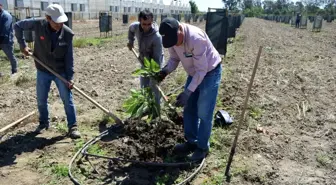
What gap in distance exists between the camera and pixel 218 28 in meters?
11.1

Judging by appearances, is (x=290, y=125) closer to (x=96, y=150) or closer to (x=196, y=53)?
(x=196, y=53)

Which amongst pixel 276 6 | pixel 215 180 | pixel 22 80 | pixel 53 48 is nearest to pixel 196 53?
pixel 215 180

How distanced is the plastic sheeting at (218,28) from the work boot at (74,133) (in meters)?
7.28

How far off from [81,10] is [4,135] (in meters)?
37.0

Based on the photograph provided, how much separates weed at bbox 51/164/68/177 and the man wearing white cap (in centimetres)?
78

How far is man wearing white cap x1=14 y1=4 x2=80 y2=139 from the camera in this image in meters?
4.21

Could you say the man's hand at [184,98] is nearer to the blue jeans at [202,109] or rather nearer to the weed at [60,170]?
the blue jeans at [202,109]

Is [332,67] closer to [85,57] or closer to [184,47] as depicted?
[85,57]

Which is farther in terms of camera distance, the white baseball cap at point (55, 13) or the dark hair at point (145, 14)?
the dark hair at point (145, 14)

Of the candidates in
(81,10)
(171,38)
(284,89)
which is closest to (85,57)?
(284,89)

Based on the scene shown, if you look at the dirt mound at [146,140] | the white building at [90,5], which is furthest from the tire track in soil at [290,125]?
the white building at [90,5]

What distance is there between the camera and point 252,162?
167 inches

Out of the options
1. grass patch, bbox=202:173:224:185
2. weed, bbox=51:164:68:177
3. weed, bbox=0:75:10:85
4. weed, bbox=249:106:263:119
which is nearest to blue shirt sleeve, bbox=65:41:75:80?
weed, bbox=51:164:68:177

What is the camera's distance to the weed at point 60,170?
381 centimetres
